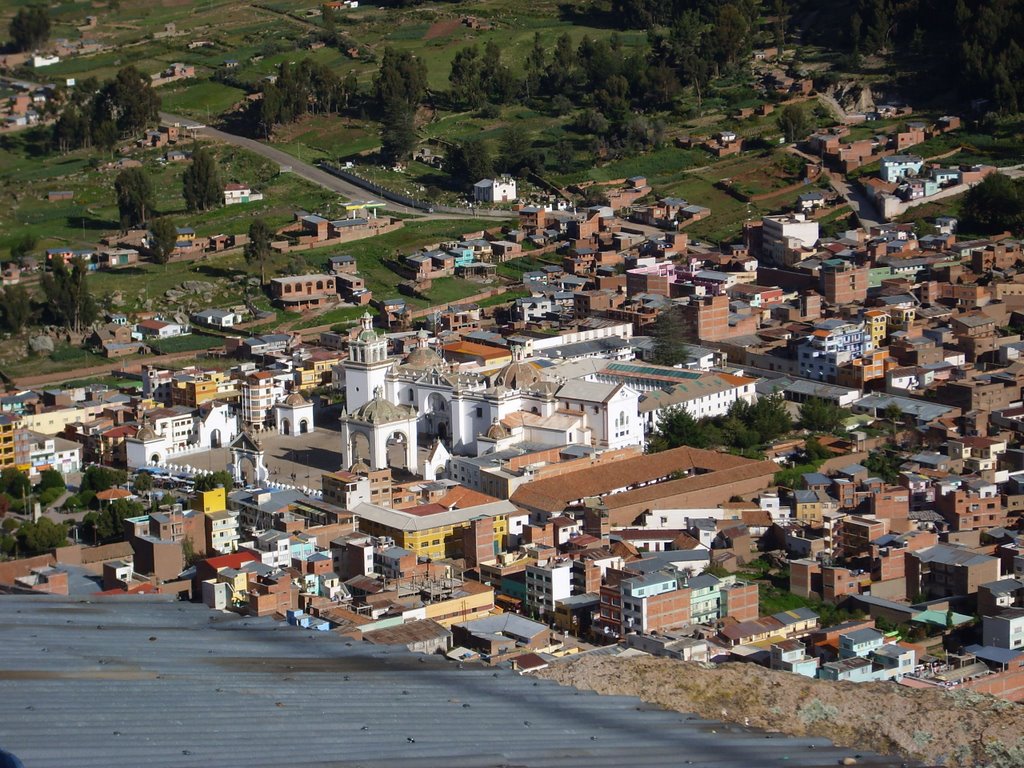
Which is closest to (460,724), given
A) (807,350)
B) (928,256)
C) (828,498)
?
(828,498)

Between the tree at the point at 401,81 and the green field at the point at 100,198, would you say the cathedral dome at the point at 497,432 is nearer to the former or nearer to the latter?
the green field at the point at 100,198

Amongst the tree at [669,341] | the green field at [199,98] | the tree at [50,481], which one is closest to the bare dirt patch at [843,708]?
the tree at [50,481]

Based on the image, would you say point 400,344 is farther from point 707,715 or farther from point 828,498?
point 707,715

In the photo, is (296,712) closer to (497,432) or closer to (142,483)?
(142,483)

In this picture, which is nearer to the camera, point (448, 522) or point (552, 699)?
point (552, 699)

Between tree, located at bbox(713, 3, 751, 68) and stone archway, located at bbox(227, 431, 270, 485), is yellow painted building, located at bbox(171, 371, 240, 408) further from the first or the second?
tree, located at bbox(713, 3, 751, 68)

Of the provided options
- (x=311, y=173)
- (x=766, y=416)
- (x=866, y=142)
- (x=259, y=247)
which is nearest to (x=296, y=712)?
(x=766, y=416)
